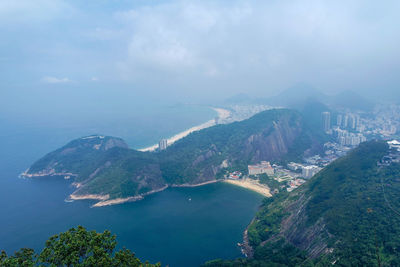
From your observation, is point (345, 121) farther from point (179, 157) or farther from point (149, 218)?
point (149, 218)

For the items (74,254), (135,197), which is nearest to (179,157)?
(135,197)

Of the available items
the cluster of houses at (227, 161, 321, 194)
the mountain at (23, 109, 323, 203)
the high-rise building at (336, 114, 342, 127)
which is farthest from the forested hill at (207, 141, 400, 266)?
the high-rise building at (336, 114, 342, 127)

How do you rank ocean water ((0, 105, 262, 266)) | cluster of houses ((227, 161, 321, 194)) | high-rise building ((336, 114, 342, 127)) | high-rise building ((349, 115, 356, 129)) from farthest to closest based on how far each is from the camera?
1. high-rise building ((336, 114, 342, 127))
2. high-rise building ((349, 115, 356, 129))
3. cluster of houses ((227, 161, 321, 194))
4. ocean water ((0, 105, 262, 266))

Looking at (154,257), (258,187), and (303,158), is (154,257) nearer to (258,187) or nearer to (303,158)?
(258,187)

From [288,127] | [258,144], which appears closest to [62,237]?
[258,144]

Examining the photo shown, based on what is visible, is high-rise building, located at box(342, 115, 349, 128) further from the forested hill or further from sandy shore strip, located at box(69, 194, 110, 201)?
sandy shore strip, located at box(69, 194, 110, 201)
